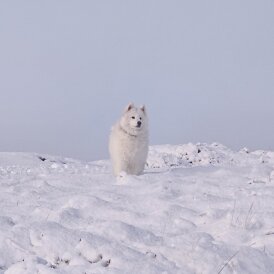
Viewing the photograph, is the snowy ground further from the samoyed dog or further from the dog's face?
the dog's face

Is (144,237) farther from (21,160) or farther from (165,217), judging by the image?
(21,160)

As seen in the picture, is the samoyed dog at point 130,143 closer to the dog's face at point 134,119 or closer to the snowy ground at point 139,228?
the dog's face at point 134,119

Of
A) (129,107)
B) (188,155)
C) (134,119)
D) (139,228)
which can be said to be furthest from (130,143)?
(188,155)

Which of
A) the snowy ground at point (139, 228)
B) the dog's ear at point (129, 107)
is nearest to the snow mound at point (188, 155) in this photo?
the dog's ear at point (129, 107)

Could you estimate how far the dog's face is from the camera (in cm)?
1327

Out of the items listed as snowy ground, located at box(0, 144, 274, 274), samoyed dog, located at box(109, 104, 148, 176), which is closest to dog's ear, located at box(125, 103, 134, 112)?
samoyed dog, located at box(109, 104, 148, 176)

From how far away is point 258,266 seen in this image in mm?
4953

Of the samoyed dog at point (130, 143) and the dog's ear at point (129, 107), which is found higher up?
the dog's ear at point (129, 107)

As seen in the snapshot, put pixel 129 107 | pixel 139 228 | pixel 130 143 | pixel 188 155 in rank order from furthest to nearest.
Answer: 1. pixel 188 155
2. pixel 129 107
3. pixel 130 143
4. pixel 139 228

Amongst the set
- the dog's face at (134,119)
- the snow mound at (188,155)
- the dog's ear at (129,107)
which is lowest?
the snow mound at (188,155)

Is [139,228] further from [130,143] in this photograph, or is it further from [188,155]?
[188,155]

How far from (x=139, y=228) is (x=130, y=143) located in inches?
278

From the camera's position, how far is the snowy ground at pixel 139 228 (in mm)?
5020

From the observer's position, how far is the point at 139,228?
6.19 metres
